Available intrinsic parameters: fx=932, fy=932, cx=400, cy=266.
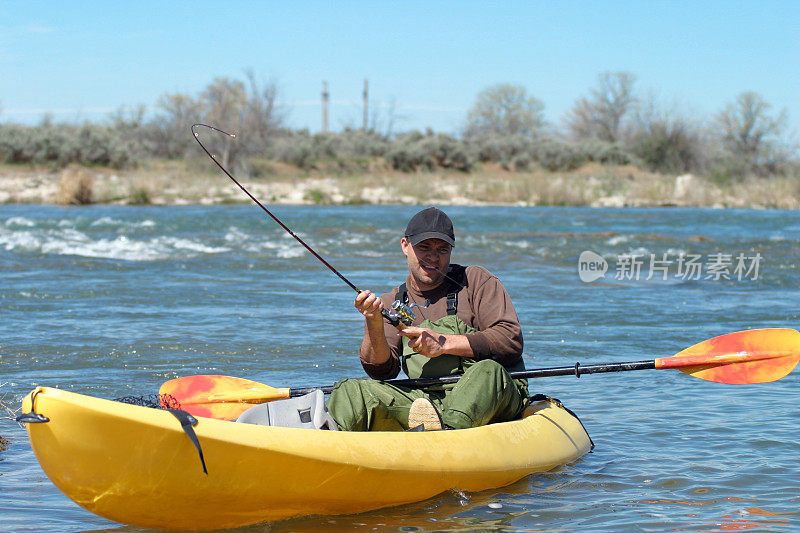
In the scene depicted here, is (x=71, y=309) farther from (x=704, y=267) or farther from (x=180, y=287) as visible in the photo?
(x=704, y=267)

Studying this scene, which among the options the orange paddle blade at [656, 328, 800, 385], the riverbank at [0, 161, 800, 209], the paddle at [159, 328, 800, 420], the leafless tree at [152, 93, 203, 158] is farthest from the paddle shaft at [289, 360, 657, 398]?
the leafless tree at [152, 93, 203, 158]

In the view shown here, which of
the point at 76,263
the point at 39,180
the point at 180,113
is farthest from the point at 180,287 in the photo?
the point at 180,113

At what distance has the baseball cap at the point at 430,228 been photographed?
390cm

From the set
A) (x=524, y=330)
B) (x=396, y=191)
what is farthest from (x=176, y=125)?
(x=524, y=330)

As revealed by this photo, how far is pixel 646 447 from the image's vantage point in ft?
15.7

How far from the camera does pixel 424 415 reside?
12.5 ft

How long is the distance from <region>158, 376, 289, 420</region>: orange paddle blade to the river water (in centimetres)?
72

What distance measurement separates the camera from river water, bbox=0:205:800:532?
388 centimetres

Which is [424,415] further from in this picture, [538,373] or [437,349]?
[538,373]

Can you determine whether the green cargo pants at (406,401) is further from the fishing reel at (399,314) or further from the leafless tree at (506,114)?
the leafless tree at (506,114)

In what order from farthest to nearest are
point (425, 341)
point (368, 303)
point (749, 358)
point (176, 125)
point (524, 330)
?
point (176, 125), point (524, 330), point (749, 358), point (425, 341), point (368, 303)

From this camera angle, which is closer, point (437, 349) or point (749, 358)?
point (437, 349)

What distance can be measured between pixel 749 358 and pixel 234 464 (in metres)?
2.86

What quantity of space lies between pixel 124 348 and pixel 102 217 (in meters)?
15.9
